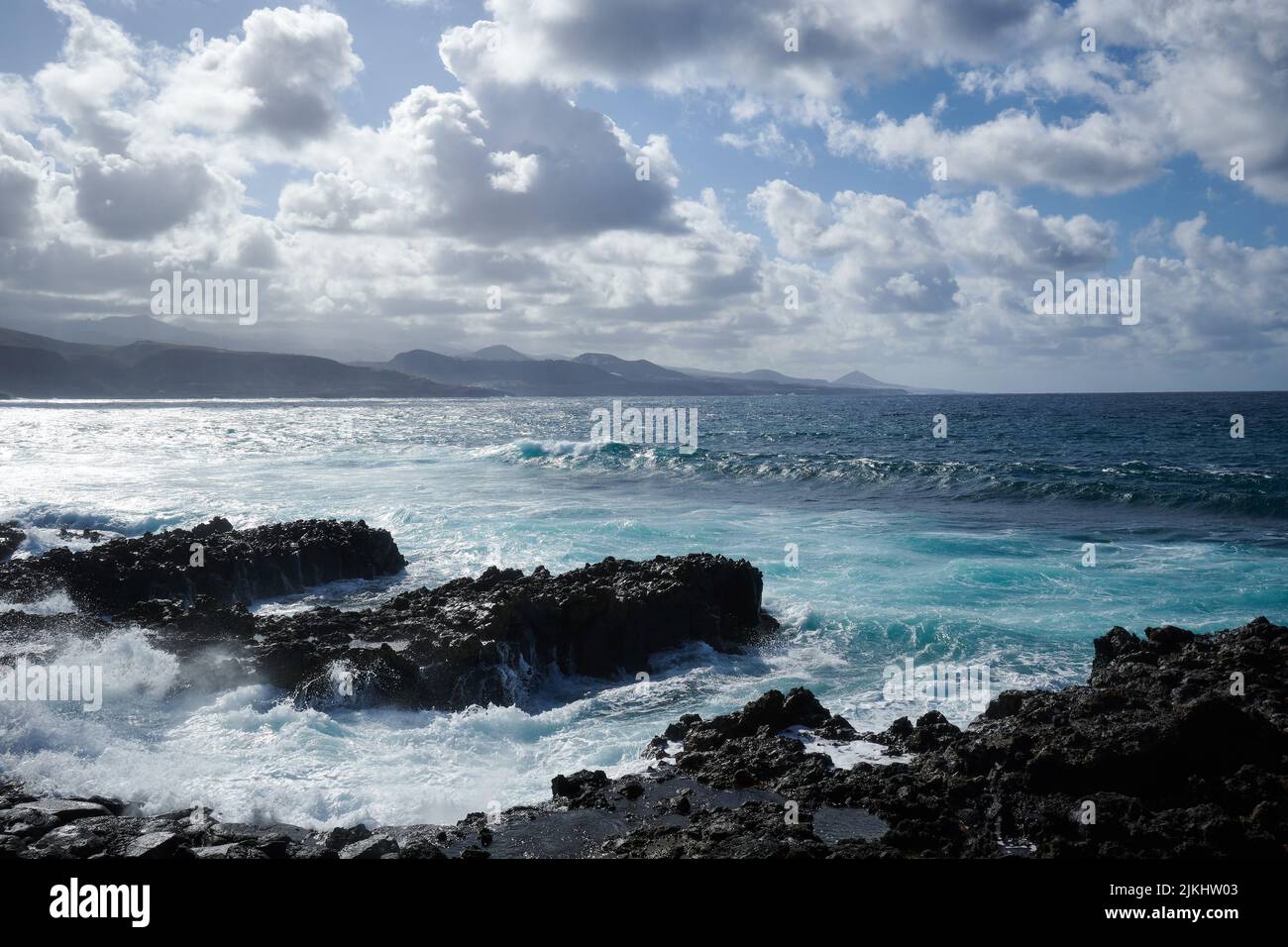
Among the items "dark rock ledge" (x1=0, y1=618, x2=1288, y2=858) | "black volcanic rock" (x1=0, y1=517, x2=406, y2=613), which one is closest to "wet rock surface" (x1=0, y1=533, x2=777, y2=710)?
"black volcanic rock" (x1=0, y1=517, x2=406, y2=613)

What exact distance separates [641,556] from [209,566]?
10.4m

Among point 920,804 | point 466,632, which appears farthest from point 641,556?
point 920,804

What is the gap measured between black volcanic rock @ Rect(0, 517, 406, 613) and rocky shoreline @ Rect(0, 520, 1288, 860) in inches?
114

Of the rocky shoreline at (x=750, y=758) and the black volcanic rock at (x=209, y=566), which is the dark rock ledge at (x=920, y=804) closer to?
the rocky shoreline at (x=750, y=758)

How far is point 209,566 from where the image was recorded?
61.8 ft

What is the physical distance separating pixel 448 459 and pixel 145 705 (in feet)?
129

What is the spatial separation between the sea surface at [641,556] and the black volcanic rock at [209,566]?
770 mm

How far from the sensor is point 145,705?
11891mm

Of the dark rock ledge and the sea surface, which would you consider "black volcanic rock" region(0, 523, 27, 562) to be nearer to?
the sea surface

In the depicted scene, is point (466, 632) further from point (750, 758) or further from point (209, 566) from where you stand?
point (209, 566)

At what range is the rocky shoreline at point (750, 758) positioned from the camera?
24.1 ft
